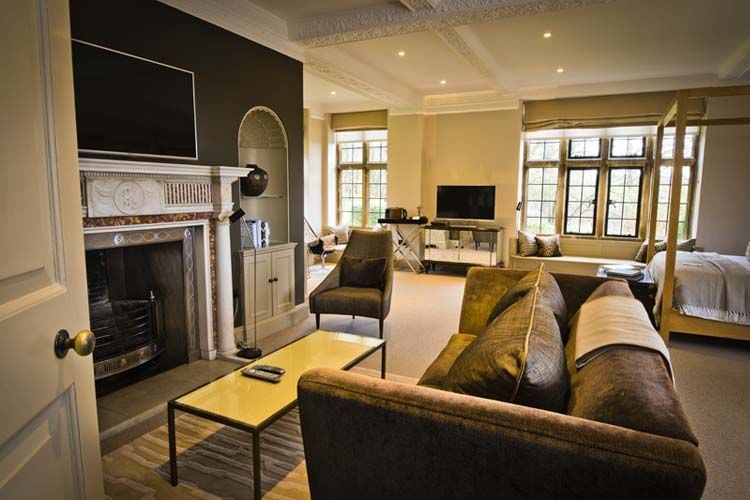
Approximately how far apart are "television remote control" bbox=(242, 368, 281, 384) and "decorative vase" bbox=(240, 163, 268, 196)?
2.05 metres

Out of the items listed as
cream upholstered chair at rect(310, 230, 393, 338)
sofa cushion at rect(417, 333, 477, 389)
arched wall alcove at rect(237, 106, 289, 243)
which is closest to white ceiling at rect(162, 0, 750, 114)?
arched wall alcove at rect(237, 106, 289, 243)

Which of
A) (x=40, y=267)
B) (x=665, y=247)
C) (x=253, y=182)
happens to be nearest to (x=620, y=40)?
(x=665, y=247)

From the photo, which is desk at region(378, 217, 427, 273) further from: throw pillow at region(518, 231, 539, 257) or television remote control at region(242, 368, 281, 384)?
television remote control at region(242, 368, 281, 384)

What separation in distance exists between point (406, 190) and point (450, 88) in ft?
5.78

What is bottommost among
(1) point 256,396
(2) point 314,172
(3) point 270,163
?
(1) point 256,396

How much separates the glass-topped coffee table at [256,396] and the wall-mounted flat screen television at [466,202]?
16.3ft

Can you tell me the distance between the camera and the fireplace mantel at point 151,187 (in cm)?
271

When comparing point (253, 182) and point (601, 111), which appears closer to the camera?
point (253, 182)

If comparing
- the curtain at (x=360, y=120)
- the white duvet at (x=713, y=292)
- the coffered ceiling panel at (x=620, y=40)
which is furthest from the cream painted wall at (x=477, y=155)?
the white duvet at (x=713, y=292)

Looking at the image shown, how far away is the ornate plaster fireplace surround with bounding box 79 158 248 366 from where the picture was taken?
109 inches

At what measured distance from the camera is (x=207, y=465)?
2322 millimetres

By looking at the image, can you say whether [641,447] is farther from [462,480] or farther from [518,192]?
[518,192]

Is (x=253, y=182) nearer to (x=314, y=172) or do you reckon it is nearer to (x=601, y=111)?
(x=314, y=172)

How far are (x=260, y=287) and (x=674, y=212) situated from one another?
3.65m
